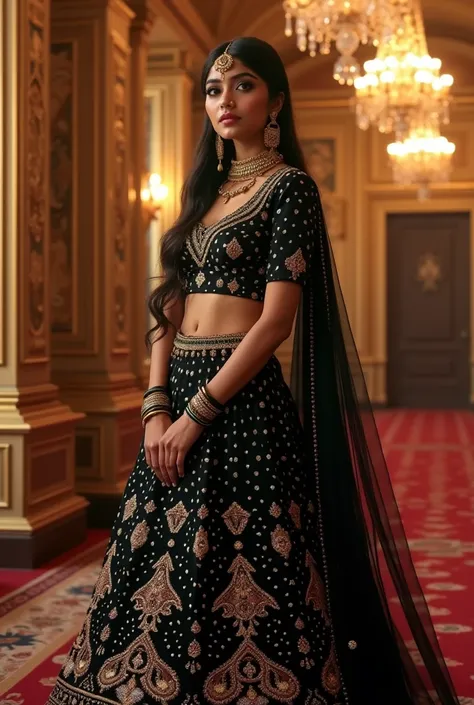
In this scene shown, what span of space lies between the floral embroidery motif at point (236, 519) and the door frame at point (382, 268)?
1105 centimetres

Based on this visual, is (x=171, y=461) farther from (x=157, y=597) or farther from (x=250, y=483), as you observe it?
(x=157, y=597)

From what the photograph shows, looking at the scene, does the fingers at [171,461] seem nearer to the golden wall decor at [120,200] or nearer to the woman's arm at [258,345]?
the woman's arm at [258,345]

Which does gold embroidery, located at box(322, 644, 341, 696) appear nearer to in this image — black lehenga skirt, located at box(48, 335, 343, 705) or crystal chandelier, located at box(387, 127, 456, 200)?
black lehenga skirt, located at box(48, 335, 343, 705)

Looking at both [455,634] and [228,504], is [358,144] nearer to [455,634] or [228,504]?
[455,634]

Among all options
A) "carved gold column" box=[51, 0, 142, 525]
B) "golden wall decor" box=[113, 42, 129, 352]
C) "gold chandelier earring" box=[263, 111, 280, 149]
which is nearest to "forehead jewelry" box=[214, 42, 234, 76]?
"gold chandelier earring" box=[263, 111, 280, 149]

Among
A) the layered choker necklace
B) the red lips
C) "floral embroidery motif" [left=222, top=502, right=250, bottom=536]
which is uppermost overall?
the red lips

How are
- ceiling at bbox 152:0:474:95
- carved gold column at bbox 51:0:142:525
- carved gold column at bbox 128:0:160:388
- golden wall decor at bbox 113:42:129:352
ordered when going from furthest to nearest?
1. ceiling at bbox 152:0:474:95
2. carved gold column at bbox 128:0:160:388
3. golden wall decor at bbox 113:42:129:352
4. carved gold column at bbox 51:0:142:525

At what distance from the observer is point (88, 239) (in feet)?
17.9

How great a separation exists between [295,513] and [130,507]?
36 cm

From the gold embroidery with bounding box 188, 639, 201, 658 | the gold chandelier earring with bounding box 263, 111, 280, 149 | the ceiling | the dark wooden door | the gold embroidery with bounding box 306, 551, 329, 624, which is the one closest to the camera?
the gold embroidery with bounding box 188, 639, 201, 658

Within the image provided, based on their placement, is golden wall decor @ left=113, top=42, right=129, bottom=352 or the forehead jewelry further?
golden wall decor @ left=113, top=42, right=129, bottom=352

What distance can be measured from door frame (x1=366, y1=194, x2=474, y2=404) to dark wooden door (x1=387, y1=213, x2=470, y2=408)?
0.12 m

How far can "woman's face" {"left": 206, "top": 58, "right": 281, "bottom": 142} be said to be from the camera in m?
2.14

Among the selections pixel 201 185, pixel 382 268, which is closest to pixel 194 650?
pixel 201 185
